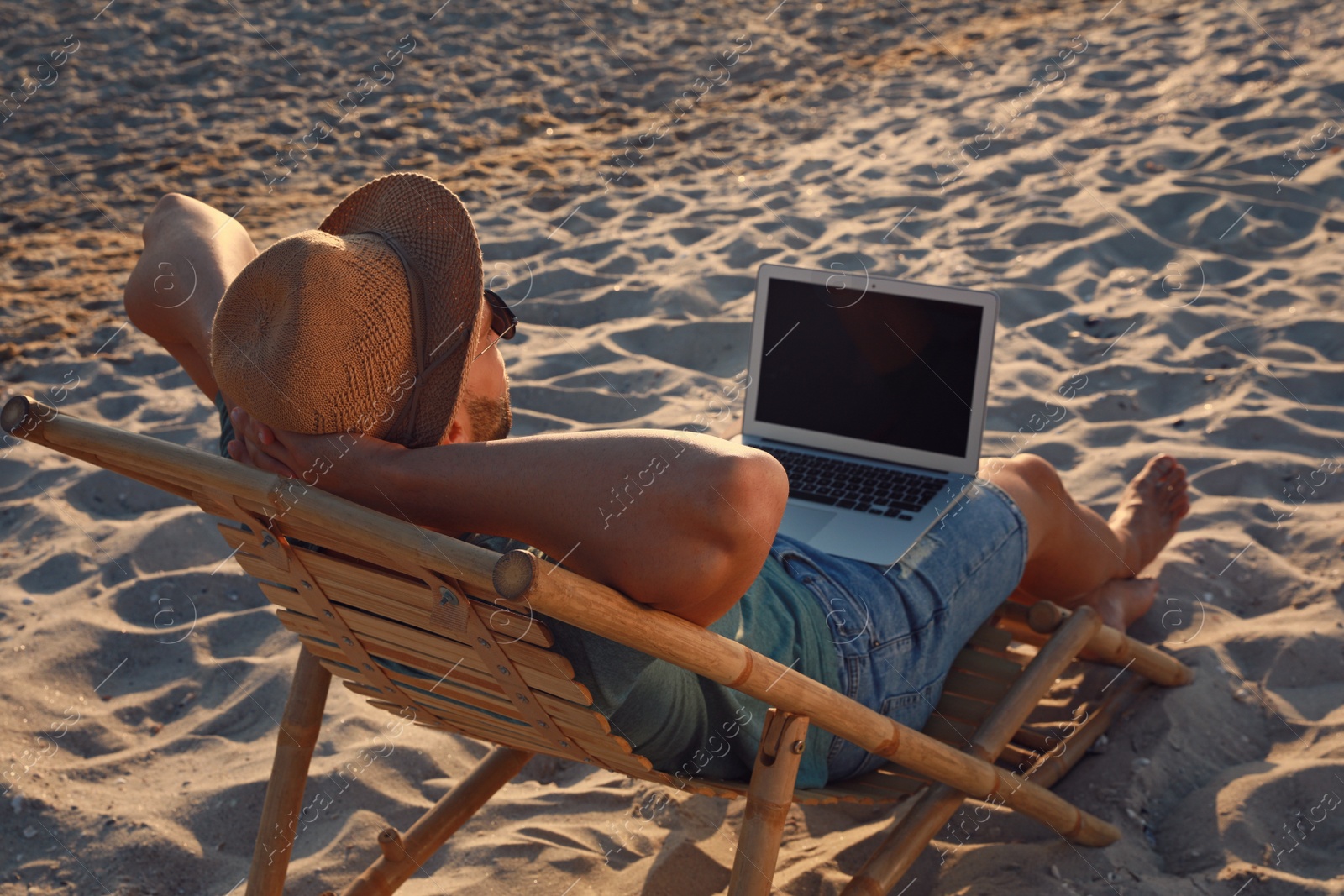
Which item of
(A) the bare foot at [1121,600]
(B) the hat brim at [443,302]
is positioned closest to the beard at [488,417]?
(B) the hat brim at [443,302]

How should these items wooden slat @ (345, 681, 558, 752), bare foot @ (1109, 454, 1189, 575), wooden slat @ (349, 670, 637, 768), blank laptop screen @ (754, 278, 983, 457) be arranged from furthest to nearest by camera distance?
1. bare foot @ (1109, 454, 1189, 575)
2. blank laptop screen @ (754, 278, 983, 457)
3. wooden slat @ (345, 681, 558, 752)
4. wooden slat @ (349, 670, 637, 768)

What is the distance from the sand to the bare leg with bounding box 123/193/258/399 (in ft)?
0.12

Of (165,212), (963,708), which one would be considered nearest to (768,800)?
(963,708)

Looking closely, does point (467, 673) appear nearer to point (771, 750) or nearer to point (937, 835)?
point (771, 750)

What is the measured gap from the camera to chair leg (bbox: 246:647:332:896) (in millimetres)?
1862

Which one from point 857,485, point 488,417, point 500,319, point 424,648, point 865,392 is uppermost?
Result: point 500,319

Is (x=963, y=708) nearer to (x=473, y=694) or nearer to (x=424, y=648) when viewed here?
(x=473, y=694)

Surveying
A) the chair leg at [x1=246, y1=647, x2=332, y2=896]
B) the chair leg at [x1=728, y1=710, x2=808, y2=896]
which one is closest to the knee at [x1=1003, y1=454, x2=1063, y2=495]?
the chair leg at [x1=728, y1=710, x2=808, y2=896]

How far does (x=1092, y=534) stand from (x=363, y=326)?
5.94 ft

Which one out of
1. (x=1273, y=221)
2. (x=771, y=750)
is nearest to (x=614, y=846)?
(x=771, y=750)

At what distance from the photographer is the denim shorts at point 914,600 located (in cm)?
188

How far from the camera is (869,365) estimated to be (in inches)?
99.3

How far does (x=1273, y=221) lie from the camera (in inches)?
170

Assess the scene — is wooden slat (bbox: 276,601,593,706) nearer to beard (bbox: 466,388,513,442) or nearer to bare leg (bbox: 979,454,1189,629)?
beard (bbox: 466,388,513,442)
